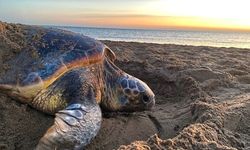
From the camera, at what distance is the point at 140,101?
3.37m

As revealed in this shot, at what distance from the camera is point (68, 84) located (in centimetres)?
280

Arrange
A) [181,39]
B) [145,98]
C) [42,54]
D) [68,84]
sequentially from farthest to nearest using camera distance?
[181,39] < [145,98] < [42,54] < [68,84]

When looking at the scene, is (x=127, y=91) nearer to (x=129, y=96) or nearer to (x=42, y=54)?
(x=129, y=96)

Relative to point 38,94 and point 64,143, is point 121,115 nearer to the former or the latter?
point 38,94

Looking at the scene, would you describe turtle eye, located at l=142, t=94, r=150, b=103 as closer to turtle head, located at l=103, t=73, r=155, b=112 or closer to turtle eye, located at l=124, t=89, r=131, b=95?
turtle head, located at l=103, t=73, r=155, b=112

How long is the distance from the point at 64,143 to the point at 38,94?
0.62m

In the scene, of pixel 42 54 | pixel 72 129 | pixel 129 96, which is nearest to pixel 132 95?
pixel 129 96

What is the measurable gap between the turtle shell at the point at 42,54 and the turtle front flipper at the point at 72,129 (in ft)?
1.34

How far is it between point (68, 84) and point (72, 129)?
52 cm

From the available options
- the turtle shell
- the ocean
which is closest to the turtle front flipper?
the turtle shell

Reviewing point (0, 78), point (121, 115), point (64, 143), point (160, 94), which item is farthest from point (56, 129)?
point (160, 94)

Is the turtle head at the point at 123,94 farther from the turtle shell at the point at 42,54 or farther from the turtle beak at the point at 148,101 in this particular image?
the turtle shell at the point at 42,54

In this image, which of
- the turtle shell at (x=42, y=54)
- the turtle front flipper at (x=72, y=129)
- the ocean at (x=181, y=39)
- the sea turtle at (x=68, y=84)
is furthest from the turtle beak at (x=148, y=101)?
the ocean at (x=181, y=39)

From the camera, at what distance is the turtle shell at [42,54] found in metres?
2.82
